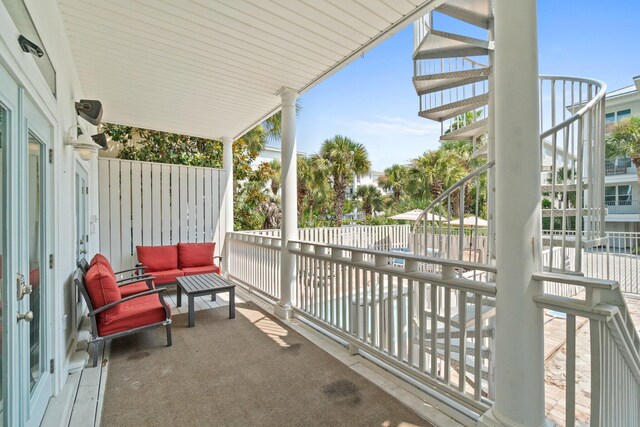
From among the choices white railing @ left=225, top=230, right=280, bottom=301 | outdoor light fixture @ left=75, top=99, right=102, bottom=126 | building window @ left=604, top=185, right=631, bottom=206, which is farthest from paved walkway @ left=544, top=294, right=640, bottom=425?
building window @ left=604, top=185, right=631, bottom=206

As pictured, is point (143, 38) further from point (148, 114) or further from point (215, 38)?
point (148, 114)

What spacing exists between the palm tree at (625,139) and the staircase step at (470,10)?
11.8m

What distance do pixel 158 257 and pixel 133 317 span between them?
2.46 m

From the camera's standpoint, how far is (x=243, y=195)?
32.2 ft

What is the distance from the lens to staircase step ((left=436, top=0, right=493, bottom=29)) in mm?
2947

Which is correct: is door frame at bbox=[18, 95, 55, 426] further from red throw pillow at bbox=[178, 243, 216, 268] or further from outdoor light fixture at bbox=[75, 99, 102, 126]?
red throw pillow at bbox=[178, 243, 216, 268]

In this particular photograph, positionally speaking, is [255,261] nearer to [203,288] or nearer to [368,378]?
[203,288]

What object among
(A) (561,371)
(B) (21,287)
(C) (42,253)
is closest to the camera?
(B) (21,287)

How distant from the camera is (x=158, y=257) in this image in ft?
16.6

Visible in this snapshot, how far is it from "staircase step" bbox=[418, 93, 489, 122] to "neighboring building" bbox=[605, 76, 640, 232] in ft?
43.8

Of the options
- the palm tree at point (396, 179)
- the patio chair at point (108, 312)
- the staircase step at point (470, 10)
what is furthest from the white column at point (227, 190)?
the palm tree at point (396, 179)

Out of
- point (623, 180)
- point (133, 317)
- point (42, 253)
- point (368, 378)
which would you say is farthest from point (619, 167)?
point (42, 253)

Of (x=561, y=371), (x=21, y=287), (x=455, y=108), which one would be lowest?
(x=561, y=371)

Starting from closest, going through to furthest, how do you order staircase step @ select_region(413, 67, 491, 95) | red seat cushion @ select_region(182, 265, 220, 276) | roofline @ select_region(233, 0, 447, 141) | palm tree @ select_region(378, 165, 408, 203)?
1. roofline @ select_region(233, 0, 447, 141)
2. staircase step @ select_region(413, 67, 491, 95)
3. red seat cushion @ select_region(182, 265, 220, 276)
4. palm tree @ select_region(378, 165, 408, 203)
